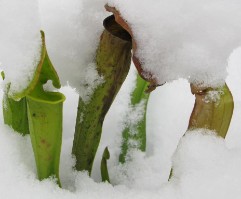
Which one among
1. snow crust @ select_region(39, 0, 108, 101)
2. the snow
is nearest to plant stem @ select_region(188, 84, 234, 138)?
the snow

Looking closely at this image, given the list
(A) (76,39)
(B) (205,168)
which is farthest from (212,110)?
(A) (76,39)

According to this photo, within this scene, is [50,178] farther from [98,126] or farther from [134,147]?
[134,147]

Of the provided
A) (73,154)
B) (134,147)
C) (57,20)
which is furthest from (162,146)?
(57,20)

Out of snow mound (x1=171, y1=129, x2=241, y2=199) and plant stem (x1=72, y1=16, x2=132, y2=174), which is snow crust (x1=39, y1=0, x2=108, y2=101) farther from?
snow mound (x1=171, y1=129, x2=241, y2=199)

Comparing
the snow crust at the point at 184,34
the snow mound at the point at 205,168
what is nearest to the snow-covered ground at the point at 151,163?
the snow mound at the point at 205,168

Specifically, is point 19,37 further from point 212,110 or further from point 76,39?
point 212,110

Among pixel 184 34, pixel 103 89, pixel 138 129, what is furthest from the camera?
pixel 138 129
